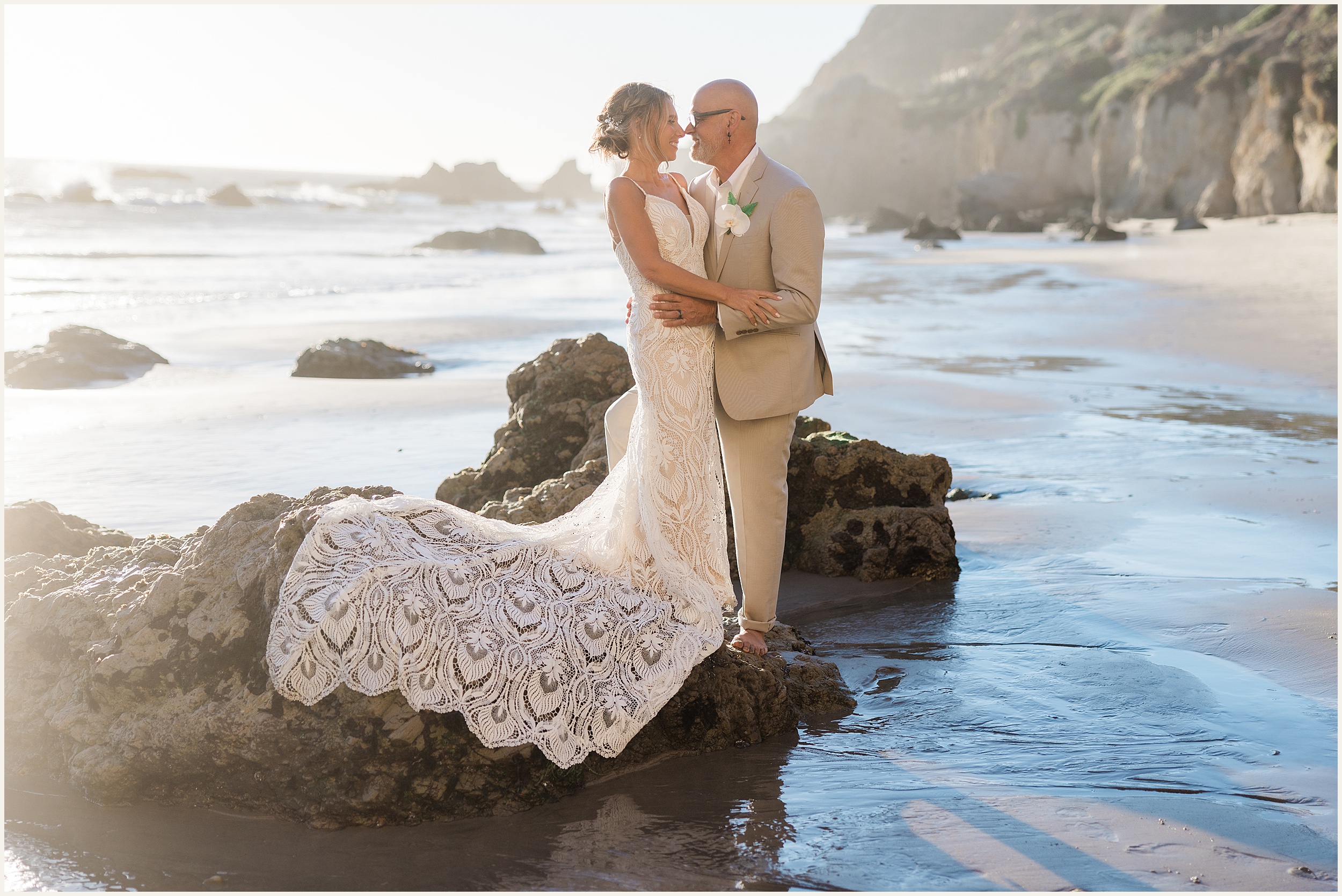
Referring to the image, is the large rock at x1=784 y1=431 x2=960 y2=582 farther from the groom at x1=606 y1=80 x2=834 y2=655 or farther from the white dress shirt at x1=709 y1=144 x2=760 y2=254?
the white dress shirt at x1=709 y1=144 x2=760 y2=254

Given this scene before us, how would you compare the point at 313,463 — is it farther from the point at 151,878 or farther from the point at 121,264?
the point at 121,264

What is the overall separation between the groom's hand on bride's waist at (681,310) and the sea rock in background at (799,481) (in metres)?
1.16

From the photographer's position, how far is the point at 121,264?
28.1m

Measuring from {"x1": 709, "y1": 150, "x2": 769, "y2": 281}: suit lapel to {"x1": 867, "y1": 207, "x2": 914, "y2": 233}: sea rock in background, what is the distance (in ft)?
166

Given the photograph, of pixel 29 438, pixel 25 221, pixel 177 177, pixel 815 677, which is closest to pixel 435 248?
pixel 25 221

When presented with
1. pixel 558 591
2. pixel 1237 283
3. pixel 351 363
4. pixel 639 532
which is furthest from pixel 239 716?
pixel 1237 283

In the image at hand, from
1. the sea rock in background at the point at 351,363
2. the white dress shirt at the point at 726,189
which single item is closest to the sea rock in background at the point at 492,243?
the sea rock in background at the point at 351,363

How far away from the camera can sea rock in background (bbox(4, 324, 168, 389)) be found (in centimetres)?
1195

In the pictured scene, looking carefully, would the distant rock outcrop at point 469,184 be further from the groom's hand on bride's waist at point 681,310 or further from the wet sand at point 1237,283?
the groom's hand on bride's waist at point 681,310

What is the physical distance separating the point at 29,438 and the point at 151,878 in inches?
290

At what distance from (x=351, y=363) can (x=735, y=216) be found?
9.03 meters

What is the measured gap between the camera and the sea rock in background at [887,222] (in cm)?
5350

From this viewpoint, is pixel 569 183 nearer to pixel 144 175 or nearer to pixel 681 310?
pixel 144 175

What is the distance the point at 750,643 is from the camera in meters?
4.26
